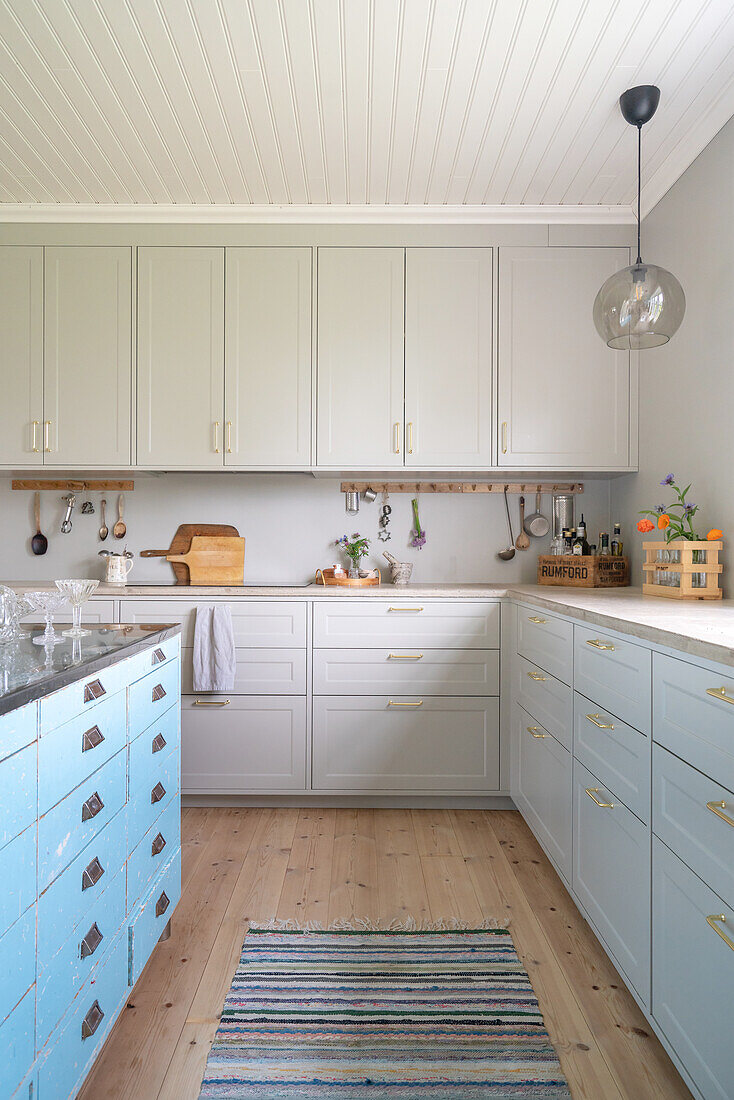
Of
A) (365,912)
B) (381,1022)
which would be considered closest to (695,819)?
(381,1022)

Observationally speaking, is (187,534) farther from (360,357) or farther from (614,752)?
(614,752)

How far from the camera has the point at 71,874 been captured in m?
1.22

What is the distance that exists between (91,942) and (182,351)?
247 centimetres

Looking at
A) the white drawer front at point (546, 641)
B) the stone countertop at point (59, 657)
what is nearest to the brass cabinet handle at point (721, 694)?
the white drawer front at point (546, 641)

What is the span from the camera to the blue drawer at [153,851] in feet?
5.11

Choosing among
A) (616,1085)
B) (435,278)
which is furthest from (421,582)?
(616,1085)

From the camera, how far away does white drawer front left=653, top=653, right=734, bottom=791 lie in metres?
1.16

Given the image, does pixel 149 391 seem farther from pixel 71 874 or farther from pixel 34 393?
pixel 71 874

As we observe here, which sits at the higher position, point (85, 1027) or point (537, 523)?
point (537, 523)

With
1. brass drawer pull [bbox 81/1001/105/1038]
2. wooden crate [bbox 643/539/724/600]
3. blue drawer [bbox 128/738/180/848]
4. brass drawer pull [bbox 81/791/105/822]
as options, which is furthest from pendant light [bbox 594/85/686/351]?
brass drawer pull [bbox 81/1001/105/1038]

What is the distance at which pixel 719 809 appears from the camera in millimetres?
1166

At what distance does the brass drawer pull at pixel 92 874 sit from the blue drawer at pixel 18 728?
1.14 feet

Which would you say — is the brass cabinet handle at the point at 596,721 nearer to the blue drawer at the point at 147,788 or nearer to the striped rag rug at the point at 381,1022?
the striped rag rug at the point at 381,1022

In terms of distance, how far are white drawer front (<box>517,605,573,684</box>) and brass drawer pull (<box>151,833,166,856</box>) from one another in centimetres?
122
